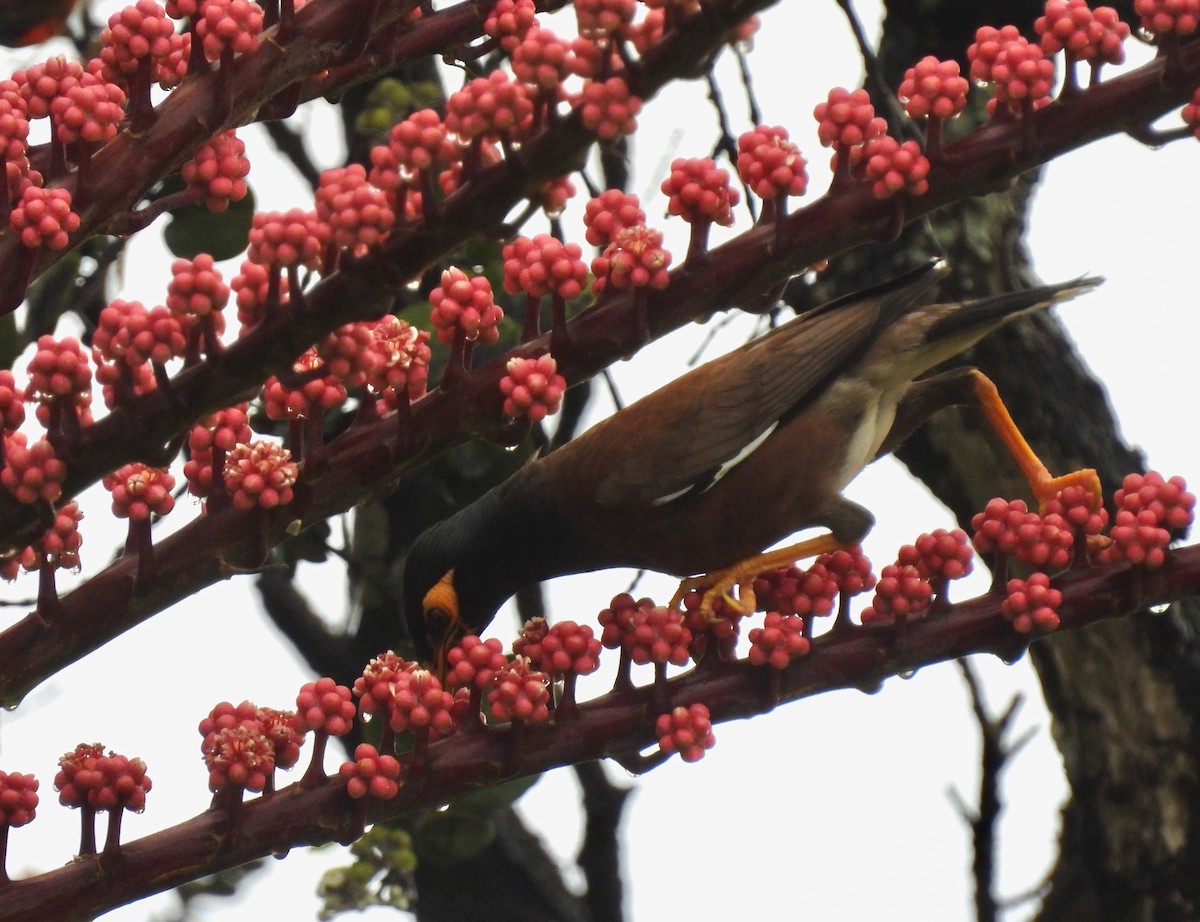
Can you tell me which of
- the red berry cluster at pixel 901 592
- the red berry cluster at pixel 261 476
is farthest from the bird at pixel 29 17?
the red berry cluster at pixel 901 592

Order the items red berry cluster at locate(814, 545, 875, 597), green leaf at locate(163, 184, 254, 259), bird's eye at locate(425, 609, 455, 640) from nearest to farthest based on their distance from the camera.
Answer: red berry cluster at locate(814, 545, 875, 597) → green leaf at locate(163, 184, 254, 259) → bird's eye at locate(425, 609, 455, 640)

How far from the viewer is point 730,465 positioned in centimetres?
270

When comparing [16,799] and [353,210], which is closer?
[353,210]

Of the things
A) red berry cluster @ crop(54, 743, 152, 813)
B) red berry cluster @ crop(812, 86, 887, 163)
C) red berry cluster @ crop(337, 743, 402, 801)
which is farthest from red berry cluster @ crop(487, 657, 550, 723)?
red berry cluster @ crop(812, 86, 887, 163)

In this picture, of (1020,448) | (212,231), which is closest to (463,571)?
(212,231)

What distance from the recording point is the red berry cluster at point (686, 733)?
5.45 ft

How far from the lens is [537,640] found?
1770mm

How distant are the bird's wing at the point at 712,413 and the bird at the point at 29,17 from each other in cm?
121

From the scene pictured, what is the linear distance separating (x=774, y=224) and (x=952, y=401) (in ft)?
4.45

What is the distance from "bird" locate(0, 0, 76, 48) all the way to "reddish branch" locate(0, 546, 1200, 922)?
2.87ft

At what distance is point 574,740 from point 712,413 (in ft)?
3.52

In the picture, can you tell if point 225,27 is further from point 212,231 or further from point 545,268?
point 212,231

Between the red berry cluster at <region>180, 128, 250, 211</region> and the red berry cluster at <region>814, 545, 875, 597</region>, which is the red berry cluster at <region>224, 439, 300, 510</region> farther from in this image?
the red berry cluster at <region>814, 545, 875, 597</region>

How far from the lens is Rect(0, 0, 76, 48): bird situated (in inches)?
68.2
